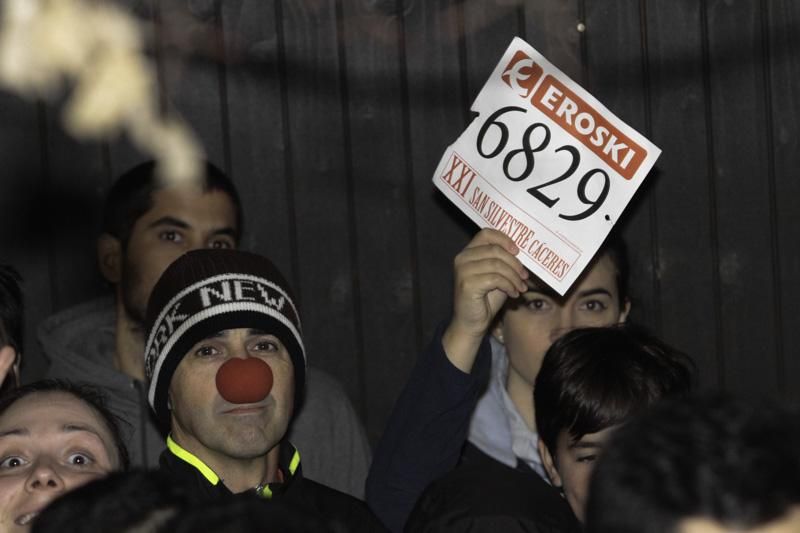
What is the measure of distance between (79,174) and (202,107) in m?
0.34

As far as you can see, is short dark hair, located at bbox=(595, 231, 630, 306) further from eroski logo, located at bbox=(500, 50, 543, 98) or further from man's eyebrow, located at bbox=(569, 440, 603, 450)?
man's eyebrow, located at bbox=(569, 440, 603, 450)

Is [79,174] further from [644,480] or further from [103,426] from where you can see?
[644,480]

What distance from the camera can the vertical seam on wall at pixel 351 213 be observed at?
3.77 metres

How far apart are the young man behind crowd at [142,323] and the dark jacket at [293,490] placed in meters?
0.47

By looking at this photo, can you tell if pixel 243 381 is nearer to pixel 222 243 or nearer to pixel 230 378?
pixel 230 378

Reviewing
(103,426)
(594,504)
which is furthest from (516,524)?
(594,504)

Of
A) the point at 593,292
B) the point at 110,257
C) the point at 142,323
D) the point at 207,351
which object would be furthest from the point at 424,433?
the point at 110,257

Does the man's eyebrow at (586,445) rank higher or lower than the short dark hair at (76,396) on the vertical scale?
lower

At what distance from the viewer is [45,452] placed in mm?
2361

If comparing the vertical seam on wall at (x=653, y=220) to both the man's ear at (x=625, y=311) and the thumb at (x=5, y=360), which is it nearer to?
the man's ear at (x=625, y=311)

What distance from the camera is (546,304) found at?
3.10 meters

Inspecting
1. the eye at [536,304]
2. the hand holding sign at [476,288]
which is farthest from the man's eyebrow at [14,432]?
the eye at [536,304]

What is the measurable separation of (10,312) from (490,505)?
1.10 m

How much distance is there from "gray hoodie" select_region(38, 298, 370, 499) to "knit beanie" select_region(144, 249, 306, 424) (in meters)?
0.36
